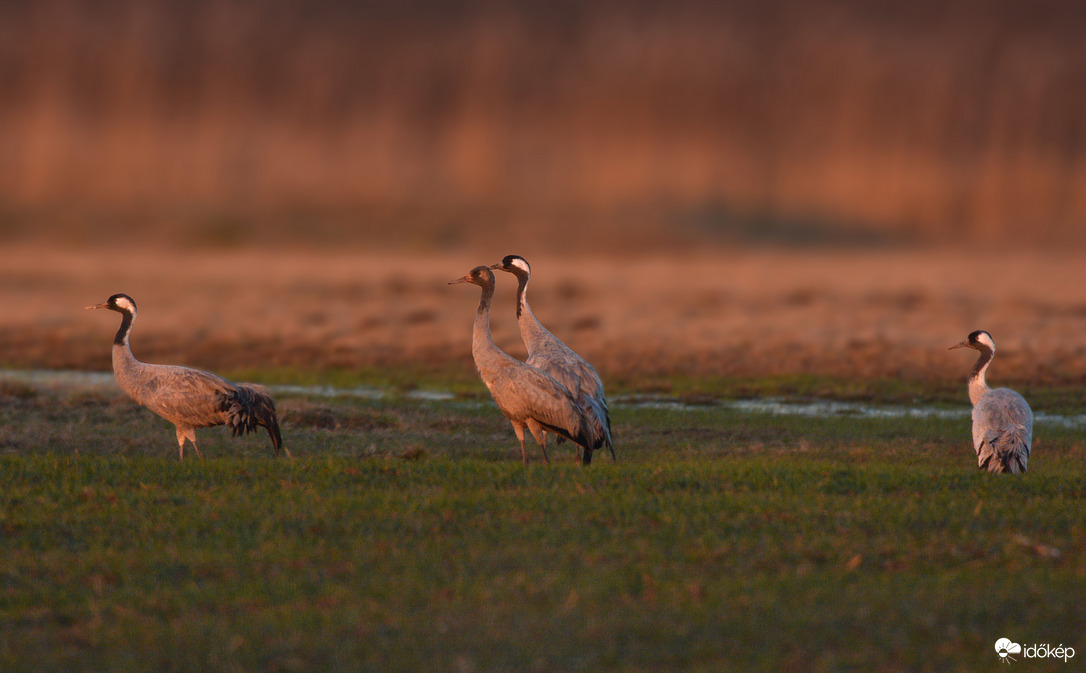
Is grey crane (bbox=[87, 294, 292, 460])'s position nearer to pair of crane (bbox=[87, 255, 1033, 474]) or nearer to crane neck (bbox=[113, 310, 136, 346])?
pair of crane (bbox=[87, 255, 1033, 474])

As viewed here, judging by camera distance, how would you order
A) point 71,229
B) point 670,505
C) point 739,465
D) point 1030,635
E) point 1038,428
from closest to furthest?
1. point 1030,635
2. point 670,505
3. point 739,465
4. point 1038,428
5. point 71,229

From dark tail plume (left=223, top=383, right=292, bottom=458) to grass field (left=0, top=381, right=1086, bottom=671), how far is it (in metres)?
1.26

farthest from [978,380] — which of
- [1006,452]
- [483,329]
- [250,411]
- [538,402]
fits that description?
[250,411]

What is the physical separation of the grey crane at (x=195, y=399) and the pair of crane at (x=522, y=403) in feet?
0.04

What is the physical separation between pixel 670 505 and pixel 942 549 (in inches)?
91.2

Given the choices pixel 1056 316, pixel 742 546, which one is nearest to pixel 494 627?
pixel 742 546

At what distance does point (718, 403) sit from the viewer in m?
20.7

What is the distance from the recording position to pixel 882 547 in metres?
8.59

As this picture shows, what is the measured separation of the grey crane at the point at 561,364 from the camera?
513 inches

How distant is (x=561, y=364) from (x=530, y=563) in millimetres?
5844

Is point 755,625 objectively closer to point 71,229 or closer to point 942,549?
Answer: point 942,549

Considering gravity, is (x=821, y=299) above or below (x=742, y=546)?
above

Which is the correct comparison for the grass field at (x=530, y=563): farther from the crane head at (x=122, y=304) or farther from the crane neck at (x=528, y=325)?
the crane head at (x=122, y=304)

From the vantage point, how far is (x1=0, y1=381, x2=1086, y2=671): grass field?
6520mm
